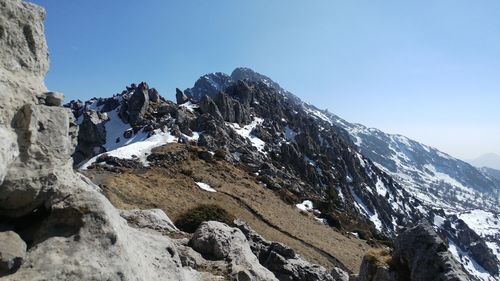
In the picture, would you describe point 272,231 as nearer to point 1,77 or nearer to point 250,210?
point 250,210

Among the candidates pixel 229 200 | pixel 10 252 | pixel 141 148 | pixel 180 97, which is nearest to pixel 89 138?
pixel 141 148

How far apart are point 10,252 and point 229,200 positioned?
4863cm

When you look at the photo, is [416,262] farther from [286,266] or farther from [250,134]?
[250,134]

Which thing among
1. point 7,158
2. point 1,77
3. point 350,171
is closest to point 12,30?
point 1,77

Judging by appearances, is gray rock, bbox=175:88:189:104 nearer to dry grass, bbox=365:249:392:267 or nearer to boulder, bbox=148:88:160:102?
boulder, bbox=148:88:160:102

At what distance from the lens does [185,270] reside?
15328 mm

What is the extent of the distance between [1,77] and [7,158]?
2009mm

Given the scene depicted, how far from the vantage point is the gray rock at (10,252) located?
8.39 metres

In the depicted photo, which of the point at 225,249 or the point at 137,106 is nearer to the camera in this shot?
the point at 225,249

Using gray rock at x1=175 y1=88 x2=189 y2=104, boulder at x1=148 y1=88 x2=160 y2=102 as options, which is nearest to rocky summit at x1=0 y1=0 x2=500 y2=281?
boulder at x1=148 y1=88 x2=160 y2=102

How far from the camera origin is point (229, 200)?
56844 mm

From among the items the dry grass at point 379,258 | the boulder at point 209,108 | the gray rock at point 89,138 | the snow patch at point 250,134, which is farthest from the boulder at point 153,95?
the dry grass at point 379,258

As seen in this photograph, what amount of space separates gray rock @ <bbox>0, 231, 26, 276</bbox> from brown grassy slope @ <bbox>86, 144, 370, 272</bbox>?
1182 inches

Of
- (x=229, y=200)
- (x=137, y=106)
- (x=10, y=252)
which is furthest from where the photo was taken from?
(x=137, y=106)
